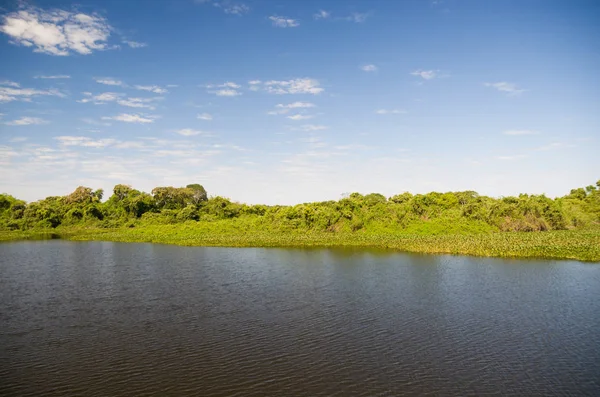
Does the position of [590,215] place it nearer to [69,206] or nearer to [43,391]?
[43,391]

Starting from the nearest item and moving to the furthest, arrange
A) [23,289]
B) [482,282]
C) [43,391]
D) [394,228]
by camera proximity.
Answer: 1. [43,391]
2. [23,289]
3. [482,282]
4. [394,228]

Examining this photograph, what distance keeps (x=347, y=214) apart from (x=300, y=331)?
4839 cm

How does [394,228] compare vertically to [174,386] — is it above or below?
above

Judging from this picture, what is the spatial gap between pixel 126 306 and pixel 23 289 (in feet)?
29.2

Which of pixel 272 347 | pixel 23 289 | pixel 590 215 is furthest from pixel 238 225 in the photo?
pixel 590 215

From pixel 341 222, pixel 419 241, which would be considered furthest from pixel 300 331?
pixel 341 222

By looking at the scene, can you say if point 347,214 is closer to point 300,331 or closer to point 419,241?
point 419,241

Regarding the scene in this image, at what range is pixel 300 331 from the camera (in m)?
18.1

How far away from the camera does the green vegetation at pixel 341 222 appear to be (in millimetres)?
47156

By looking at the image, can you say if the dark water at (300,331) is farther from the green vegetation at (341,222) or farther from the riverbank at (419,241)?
the green vegetation at (341,222)

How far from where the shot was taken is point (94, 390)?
12461mm

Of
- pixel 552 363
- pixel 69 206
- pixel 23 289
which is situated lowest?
pixel 552 363

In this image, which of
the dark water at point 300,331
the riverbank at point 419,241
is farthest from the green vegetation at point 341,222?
the dark water at point 300,331

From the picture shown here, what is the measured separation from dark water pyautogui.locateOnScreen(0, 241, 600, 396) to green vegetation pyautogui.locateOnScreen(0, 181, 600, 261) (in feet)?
50.0
